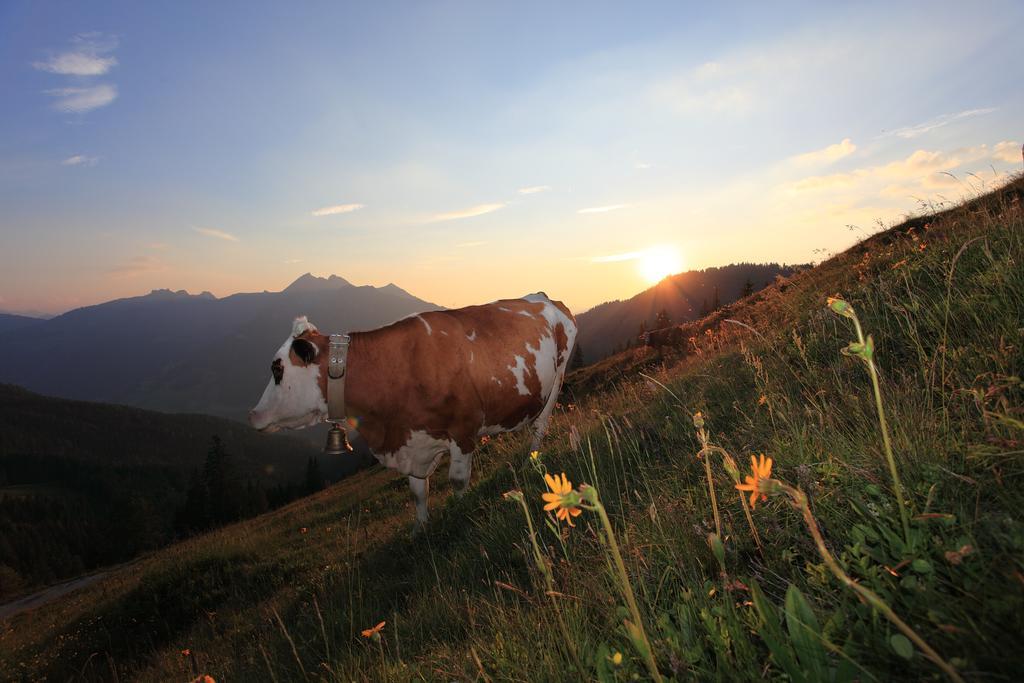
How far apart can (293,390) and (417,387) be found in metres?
1.52

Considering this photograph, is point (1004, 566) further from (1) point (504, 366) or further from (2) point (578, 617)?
(1) point (504, 366)

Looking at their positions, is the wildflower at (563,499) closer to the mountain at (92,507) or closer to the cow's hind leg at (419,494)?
the cow's hind leg at (419,494)

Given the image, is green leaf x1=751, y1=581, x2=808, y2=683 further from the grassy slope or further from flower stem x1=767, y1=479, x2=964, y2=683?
flower stem x1=767, y1=479, x2=964, y2=683

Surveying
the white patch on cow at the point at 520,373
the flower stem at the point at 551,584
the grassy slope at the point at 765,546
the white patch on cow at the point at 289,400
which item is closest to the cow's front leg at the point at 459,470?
the grassy slope at the point at 765,546

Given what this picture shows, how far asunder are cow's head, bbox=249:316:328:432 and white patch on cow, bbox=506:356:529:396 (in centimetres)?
274

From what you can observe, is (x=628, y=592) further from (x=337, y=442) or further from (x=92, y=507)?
(x=92, y=507)

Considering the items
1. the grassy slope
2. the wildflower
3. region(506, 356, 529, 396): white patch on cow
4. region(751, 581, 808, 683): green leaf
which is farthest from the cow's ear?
region(751, 581, 808, 683): green leaf

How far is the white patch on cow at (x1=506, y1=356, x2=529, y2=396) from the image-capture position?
773cm

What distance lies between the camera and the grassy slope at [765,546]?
154cm

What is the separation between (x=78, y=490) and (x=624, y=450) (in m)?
223

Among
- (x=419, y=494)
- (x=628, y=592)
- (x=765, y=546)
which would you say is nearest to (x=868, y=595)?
(x=628, y=592)

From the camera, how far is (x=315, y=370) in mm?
6449

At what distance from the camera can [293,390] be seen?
20.6 ft

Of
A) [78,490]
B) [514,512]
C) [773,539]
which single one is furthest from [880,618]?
[78,490]
